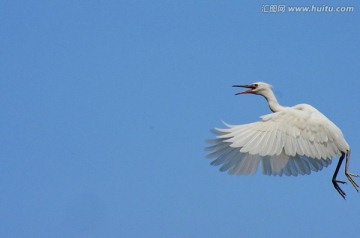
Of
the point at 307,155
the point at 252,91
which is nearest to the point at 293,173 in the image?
the point at 307,155

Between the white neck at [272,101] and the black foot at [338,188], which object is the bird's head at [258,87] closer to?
the white neck at [272,101]

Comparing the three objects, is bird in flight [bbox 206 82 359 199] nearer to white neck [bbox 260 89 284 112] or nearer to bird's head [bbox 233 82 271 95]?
white neck [bbox 260 89 284 112]

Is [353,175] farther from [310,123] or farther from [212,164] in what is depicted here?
[212,164]

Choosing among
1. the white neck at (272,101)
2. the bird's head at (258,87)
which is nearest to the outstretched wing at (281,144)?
the white neck at (272,101)

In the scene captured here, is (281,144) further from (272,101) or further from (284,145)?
(272,101)

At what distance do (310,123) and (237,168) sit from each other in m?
1.21

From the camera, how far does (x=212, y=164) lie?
1183 cm

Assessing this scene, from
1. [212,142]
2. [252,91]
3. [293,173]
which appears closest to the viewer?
[212,142]

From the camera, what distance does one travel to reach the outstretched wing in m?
11.6

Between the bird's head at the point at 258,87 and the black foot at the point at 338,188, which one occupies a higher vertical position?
the bird's head at the point at 258,87

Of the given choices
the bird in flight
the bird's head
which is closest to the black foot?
the bird in flight

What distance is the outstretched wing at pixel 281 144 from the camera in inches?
456

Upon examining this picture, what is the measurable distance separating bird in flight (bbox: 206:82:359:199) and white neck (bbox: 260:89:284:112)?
25 centimetres

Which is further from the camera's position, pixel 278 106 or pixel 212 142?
pixel 278 106
